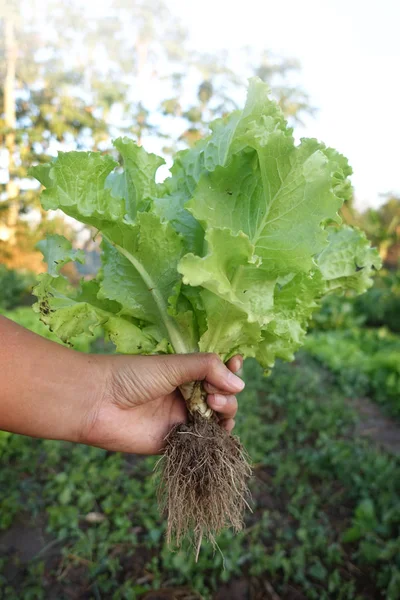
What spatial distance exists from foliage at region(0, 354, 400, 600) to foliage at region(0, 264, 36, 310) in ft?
27.9

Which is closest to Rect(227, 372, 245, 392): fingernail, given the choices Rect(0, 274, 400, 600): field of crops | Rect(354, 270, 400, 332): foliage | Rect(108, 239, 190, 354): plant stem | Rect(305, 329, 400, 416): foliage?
Rect(108, 239, 190, 354): plant stem

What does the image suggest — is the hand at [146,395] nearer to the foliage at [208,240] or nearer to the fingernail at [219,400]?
the fingernail at [219,400]

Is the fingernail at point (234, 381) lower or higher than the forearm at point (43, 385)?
higher

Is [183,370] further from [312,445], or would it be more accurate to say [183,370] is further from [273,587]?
[312,445]

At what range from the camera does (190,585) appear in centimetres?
356

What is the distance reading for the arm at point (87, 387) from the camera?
2205mm

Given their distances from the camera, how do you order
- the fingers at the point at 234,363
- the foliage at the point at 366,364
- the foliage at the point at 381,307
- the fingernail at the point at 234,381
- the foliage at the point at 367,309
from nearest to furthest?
the fingernail at the point at 234,381 → the fingers at the point at 234,363 → the foliage at the point at 366,364 → the foliage at the point at 367,309 → the foliage at the point at 381,307

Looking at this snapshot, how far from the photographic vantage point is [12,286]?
530 inches

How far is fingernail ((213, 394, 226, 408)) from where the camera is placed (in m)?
2.56

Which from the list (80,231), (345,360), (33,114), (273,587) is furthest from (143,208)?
(80,231)

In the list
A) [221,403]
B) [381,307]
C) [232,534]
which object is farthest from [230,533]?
[381,307]

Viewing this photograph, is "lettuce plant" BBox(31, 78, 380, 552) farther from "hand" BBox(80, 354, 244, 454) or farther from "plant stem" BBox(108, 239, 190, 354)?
"hand" BBox(80, 354, 244, 454)

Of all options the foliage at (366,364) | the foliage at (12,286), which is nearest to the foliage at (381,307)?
the foliage at (366,364)

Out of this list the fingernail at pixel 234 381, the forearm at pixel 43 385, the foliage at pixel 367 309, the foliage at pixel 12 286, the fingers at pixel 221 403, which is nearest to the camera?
the forearm at pixel 43 385
